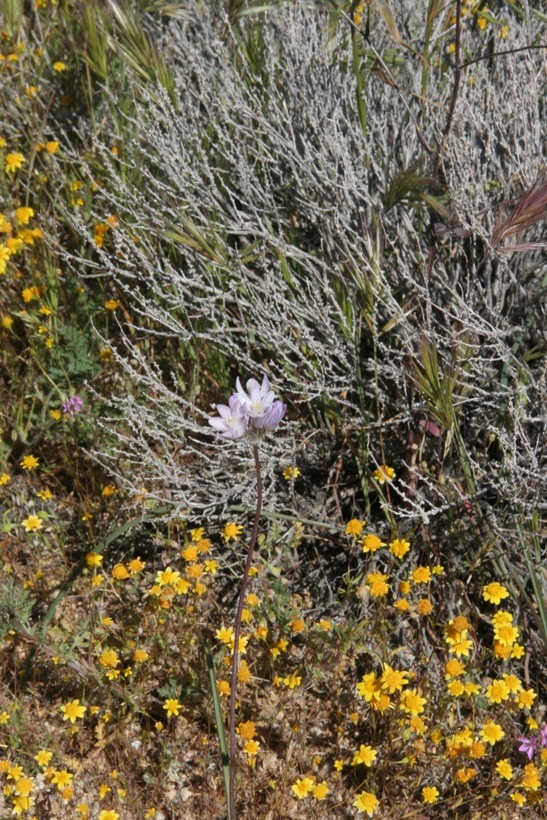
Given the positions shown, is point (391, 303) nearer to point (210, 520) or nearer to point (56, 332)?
point (210, 520)

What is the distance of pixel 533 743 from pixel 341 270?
4.67 feet

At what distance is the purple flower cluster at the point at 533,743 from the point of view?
198 centimetres

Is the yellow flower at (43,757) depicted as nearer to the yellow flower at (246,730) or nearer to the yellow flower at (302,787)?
the yellow flower at (246,730)

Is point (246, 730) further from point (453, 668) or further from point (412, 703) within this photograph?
point (453, 668)

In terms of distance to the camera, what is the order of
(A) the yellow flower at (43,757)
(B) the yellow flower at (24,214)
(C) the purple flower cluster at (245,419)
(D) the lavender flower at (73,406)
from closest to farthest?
(C) the purple flower cluster at (245,419) < (A) the yellow flower at (43,757) < (D) the lavender flower at (73,406) < (B) the yellow flower at (24,214)

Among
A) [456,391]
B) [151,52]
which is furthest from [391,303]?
[151,52]

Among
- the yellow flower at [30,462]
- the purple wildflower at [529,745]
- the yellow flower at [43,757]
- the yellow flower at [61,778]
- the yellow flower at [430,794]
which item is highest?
the yellow flower at [30,462]

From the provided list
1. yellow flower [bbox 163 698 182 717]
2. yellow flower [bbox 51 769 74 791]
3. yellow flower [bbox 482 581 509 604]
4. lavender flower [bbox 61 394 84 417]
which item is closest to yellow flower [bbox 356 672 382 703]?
yellow flower [bbox 482 581 509 604]

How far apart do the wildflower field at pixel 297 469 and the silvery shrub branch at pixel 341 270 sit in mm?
21

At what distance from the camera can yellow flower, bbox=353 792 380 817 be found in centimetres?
192

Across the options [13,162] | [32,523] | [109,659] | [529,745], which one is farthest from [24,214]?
[529,745]

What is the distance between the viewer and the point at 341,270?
2.61 meters

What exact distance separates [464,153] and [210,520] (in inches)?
52.3

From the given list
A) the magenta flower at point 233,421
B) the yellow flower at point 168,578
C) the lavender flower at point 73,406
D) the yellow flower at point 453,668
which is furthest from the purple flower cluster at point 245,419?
the lavender flower at point 73,406
